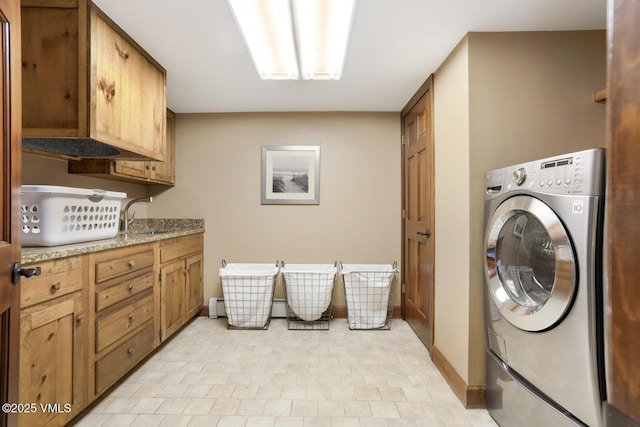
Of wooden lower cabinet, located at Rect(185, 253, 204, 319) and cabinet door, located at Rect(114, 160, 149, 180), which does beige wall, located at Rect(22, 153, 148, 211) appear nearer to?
cabinet door, located at Rect(114, 160, 149, 180)

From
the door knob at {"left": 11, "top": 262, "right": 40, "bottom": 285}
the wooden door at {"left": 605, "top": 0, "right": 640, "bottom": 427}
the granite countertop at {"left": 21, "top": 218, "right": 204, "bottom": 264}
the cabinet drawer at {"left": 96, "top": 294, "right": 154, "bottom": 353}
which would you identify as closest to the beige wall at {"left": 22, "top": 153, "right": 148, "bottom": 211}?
the granite countertop at {"left": 21, "top": 218, "right": 204, "bottom": 264}

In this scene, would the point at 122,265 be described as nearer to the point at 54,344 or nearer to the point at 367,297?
the point at 54,344

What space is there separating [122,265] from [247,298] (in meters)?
1.17

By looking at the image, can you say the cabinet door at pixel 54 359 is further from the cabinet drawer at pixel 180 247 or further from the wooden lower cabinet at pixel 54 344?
the cabinet drawer at pixel 180 247

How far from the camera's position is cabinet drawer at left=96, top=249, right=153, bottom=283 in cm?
166

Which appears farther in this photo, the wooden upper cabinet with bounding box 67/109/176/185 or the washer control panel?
the wooden upper cabinet with bounding box 67/109/176/185

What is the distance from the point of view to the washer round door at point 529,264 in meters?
1.17

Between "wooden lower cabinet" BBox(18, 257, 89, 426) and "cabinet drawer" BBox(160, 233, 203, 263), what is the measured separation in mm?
844

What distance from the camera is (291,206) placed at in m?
3.20

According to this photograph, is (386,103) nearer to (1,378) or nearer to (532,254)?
(532,254)

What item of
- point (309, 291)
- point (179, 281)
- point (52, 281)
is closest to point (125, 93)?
point (52, 281)

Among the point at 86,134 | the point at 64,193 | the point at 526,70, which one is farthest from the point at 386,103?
the point at 64,193

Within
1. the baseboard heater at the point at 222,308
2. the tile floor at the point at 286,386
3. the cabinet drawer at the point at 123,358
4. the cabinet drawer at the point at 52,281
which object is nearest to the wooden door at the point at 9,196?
the cabinet drawer at the point at 52,281

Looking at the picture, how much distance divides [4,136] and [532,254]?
206 cm
